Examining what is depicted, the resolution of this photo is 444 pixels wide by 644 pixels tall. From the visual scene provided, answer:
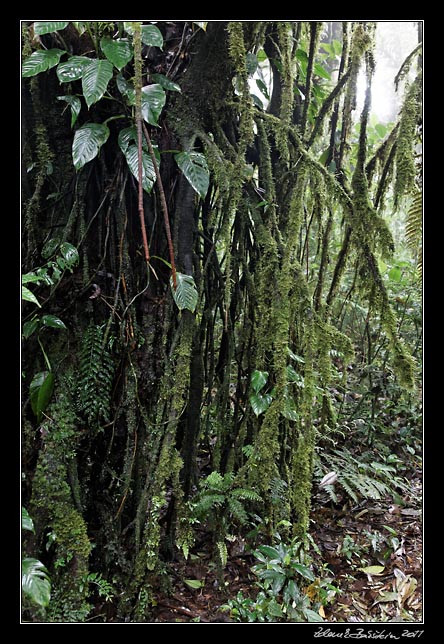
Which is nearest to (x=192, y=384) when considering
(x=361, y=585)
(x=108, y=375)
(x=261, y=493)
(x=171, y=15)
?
(x=108, y=375)

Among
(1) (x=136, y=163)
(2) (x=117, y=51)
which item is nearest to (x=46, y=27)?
(2) (x=117, y=51)

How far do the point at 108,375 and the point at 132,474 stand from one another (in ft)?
1.32

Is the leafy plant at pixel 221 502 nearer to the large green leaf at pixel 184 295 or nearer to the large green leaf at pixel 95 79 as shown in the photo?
the large green leaf at pixel 184 295

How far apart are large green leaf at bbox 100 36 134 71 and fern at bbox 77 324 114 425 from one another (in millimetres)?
864

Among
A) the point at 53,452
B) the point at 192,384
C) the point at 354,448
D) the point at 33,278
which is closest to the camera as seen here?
the point at 33,278

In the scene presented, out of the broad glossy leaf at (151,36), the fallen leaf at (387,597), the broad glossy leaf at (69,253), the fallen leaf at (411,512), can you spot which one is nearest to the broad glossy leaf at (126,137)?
the broad glossy leaf at (151,36)

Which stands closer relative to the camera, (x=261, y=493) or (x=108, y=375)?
(x=108, y=375)

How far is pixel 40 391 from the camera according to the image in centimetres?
152

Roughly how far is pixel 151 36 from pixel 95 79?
248mm

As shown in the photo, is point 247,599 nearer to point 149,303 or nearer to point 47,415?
point 47,415

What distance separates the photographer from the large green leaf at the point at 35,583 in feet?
3.57

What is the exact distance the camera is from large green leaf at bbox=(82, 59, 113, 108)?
1.34m

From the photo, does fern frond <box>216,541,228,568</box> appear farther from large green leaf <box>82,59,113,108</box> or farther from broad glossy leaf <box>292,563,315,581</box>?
large green leaf <box>82,59,113,108</box>

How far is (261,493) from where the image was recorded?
1.82 m
